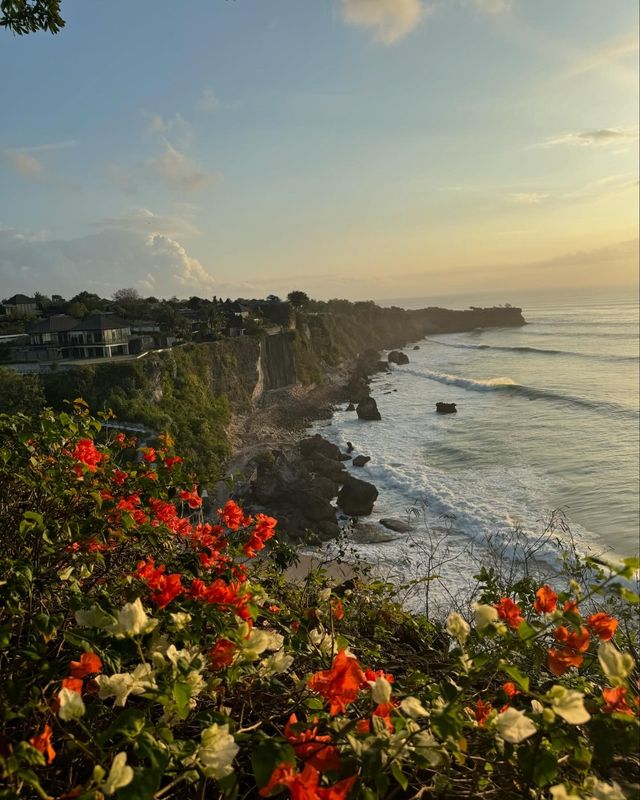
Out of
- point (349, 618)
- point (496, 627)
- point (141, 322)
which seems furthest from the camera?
point (141, 322)

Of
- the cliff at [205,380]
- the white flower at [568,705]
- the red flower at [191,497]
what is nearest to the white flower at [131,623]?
the white flower at [568,705]

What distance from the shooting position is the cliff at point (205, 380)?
83.1 feet

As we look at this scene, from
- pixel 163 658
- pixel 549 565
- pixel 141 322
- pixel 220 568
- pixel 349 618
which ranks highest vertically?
pixel 141 322

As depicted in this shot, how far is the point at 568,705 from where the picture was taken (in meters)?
1.32

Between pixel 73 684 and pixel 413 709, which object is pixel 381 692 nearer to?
A: pixel 413 709

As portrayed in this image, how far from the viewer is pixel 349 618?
340cm

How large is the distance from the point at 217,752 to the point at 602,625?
1.32m

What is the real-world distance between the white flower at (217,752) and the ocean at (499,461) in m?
3.30

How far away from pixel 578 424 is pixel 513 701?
31.8 metres

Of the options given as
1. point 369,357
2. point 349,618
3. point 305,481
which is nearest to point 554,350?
point 369,357

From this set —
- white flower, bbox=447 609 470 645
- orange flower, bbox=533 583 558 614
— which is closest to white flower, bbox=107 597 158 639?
white flower, bbox=447 609 470 645

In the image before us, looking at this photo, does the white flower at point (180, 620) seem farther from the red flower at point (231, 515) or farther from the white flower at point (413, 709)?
the red flower at point (231, 515)

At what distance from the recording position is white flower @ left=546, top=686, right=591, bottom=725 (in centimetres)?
129

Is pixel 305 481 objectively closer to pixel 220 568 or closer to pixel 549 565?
pixel 549 565
